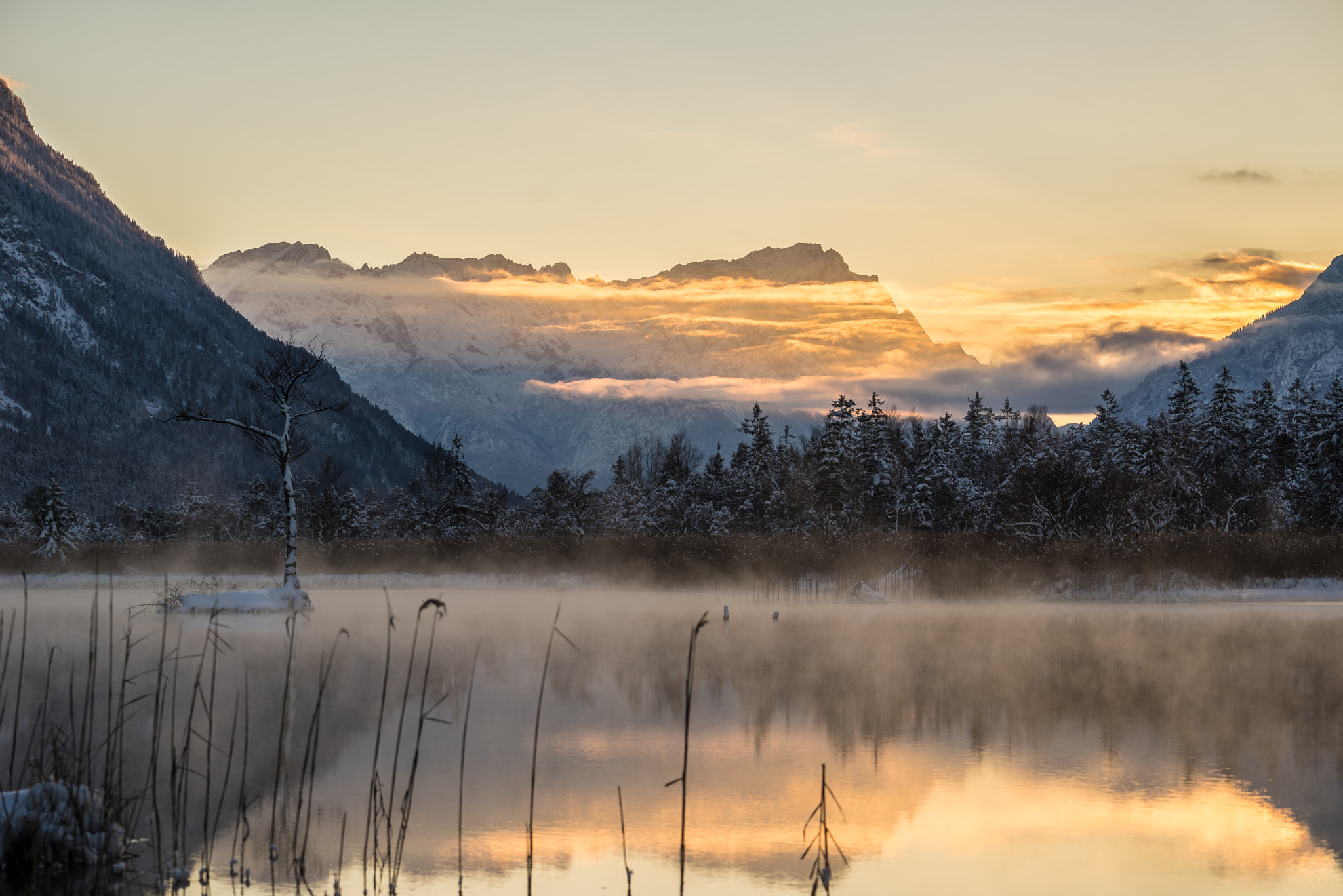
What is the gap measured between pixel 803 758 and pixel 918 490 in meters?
61.9

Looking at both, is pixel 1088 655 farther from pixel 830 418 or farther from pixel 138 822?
pixel 830 418

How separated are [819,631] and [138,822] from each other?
20541mm

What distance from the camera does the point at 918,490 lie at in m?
74.4

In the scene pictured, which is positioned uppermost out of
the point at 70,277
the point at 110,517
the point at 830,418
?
the point at 70,277

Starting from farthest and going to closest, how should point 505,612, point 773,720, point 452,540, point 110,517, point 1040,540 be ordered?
point 110,517, point 452,540, point 1040,540, point 505,612, point 773,720

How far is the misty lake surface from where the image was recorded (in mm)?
9781

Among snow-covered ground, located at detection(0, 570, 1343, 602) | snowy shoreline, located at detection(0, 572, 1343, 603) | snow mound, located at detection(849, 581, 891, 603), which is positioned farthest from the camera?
snow mound, located at detection(849, 581, 891, 603)

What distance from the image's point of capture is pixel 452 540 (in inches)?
2035

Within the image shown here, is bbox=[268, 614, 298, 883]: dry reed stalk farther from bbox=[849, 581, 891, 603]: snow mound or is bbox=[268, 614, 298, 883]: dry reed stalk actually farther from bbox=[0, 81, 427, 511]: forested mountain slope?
bbox=[0, 81, 427, 511]: forested mountain slope

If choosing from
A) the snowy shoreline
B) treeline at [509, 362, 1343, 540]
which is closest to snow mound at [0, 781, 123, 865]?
the snowy shoreline

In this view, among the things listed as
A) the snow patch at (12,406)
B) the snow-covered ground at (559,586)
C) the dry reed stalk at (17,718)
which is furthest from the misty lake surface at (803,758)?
the snow patch at (12,406)

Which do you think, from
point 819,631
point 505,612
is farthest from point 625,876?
point 505,612

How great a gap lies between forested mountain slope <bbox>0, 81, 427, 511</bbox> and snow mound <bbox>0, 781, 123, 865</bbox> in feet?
475

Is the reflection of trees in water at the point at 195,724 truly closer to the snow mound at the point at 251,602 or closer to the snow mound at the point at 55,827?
the snow mound at the point at 55,827
